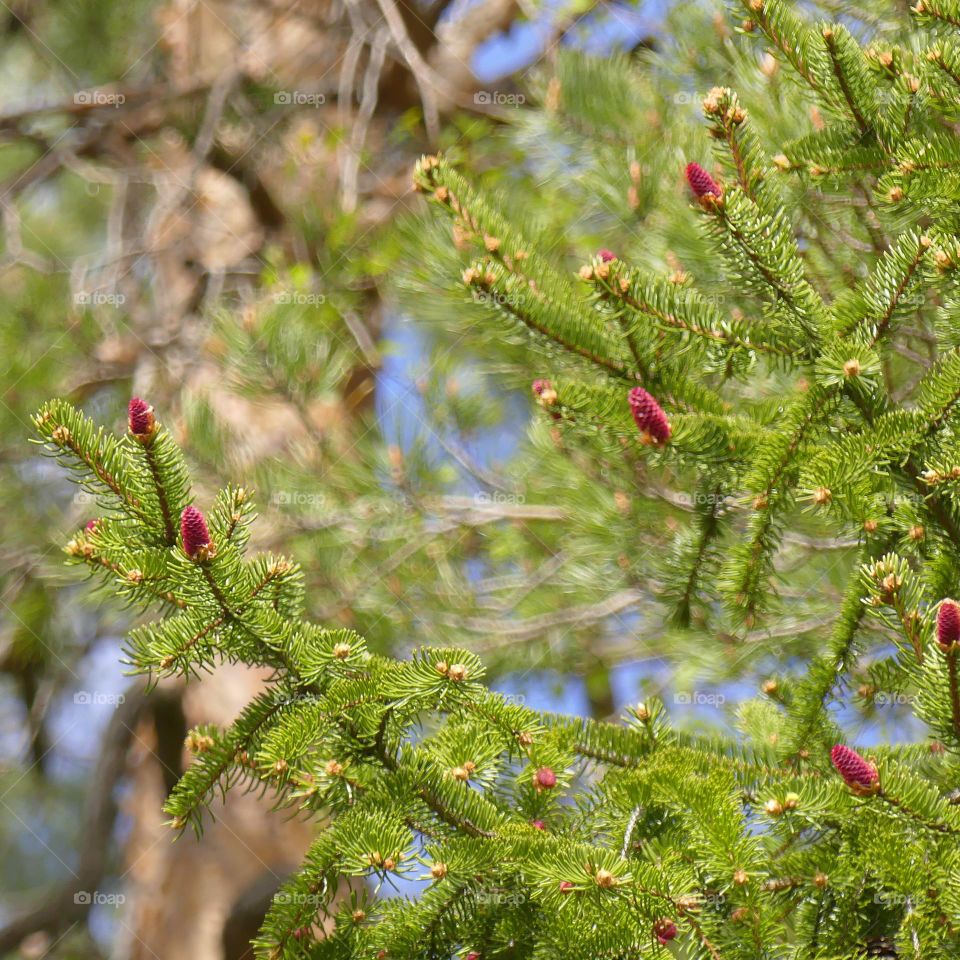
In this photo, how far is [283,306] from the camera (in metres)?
2.46

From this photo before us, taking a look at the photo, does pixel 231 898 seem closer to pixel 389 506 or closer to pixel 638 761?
pixel 389 506

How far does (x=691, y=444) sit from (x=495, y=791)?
0.38 meters
